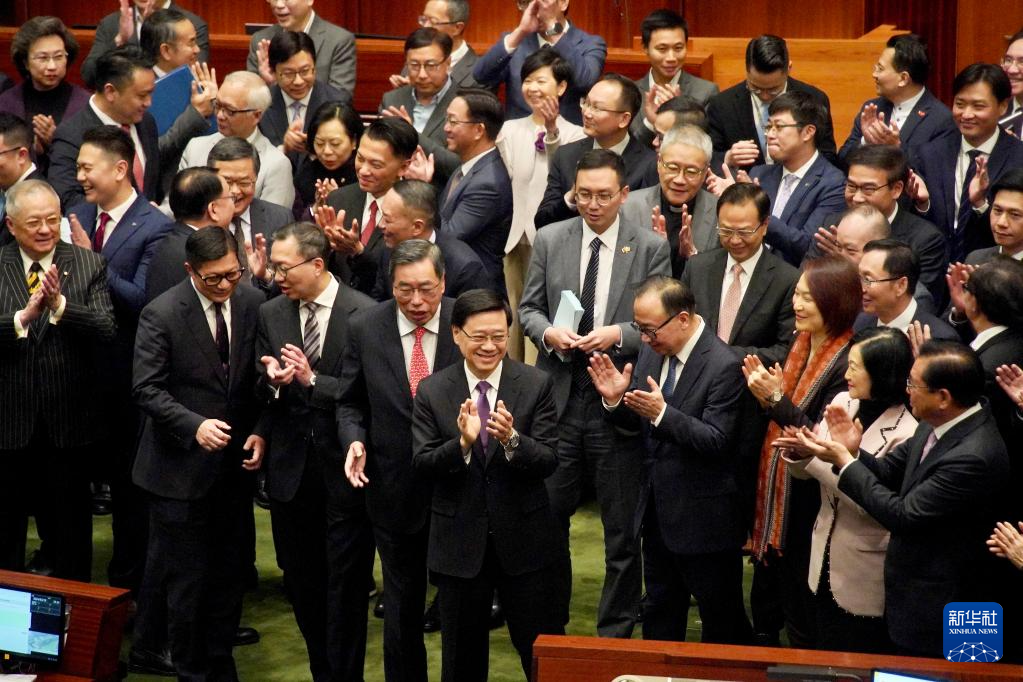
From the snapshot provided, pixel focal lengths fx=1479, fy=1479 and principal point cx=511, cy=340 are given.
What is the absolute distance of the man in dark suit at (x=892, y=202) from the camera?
16.0ft

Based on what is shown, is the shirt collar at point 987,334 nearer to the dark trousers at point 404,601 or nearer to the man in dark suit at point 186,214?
the dark trousers at point 404,601

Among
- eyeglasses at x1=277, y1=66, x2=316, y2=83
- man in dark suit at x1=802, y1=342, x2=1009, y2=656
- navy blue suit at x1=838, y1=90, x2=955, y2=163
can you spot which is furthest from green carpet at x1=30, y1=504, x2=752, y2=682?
eyeglasses at x1=277, y1=66, x2=316, y2=83

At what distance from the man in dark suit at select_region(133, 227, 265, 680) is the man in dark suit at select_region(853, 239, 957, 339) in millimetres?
1883

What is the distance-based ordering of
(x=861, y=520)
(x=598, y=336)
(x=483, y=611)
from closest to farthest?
(x=861, y=520) → (x=483, y=611) → (x=598, y=336)

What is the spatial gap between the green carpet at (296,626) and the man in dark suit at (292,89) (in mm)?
1695

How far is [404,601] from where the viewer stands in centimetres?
444

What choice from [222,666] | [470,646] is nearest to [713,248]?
[470,646]

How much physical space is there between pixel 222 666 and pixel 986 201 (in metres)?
3.08

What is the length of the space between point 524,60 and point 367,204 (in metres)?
1.48

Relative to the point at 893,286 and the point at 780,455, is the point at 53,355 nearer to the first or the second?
the point at 780,455

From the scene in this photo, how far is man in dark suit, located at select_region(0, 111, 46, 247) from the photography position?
5.48 metres

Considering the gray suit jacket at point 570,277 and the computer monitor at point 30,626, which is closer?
the computer monitor at point 30,626

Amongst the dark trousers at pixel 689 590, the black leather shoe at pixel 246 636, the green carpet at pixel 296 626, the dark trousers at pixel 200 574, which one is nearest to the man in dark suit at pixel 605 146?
the green carpet at pixel 296 626

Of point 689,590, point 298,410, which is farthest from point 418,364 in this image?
point 689,590
